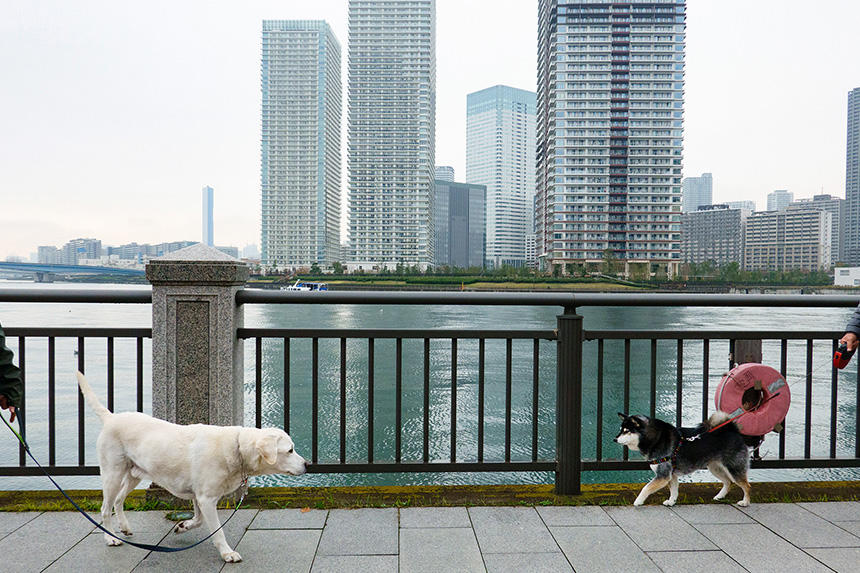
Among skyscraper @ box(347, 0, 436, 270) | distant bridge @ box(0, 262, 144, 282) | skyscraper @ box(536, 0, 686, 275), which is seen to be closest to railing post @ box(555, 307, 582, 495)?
distant bridge @ box(0, 262, 144, 282)

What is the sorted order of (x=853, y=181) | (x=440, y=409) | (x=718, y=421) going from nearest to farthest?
1. (x=718, y=421)
2. (x=440, y=409)
3. (x=853, y=181)

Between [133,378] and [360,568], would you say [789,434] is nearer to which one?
[360,568]

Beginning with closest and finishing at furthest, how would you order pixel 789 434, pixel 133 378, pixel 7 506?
1. pixel 7 506
2. pixel 789 434
3. pixel 133 378

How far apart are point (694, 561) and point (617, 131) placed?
433 feet

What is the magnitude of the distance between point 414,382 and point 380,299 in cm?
1609

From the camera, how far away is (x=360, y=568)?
8.06 feet

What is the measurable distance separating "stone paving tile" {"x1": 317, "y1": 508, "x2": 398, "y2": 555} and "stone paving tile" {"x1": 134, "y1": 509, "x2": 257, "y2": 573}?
16.8 inches

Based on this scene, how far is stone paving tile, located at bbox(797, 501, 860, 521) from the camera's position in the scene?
9.95 feet

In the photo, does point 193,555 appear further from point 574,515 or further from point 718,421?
point 718,421

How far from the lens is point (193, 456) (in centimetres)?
247

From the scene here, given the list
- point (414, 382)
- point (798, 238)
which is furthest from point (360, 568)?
point (798, 238)

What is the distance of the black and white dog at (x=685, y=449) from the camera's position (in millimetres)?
3160

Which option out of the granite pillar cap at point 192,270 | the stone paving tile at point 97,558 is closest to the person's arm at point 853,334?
the granite pillar cap at point 192,270

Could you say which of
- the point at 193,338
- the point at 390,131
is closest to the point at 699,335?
the point at 193,338
